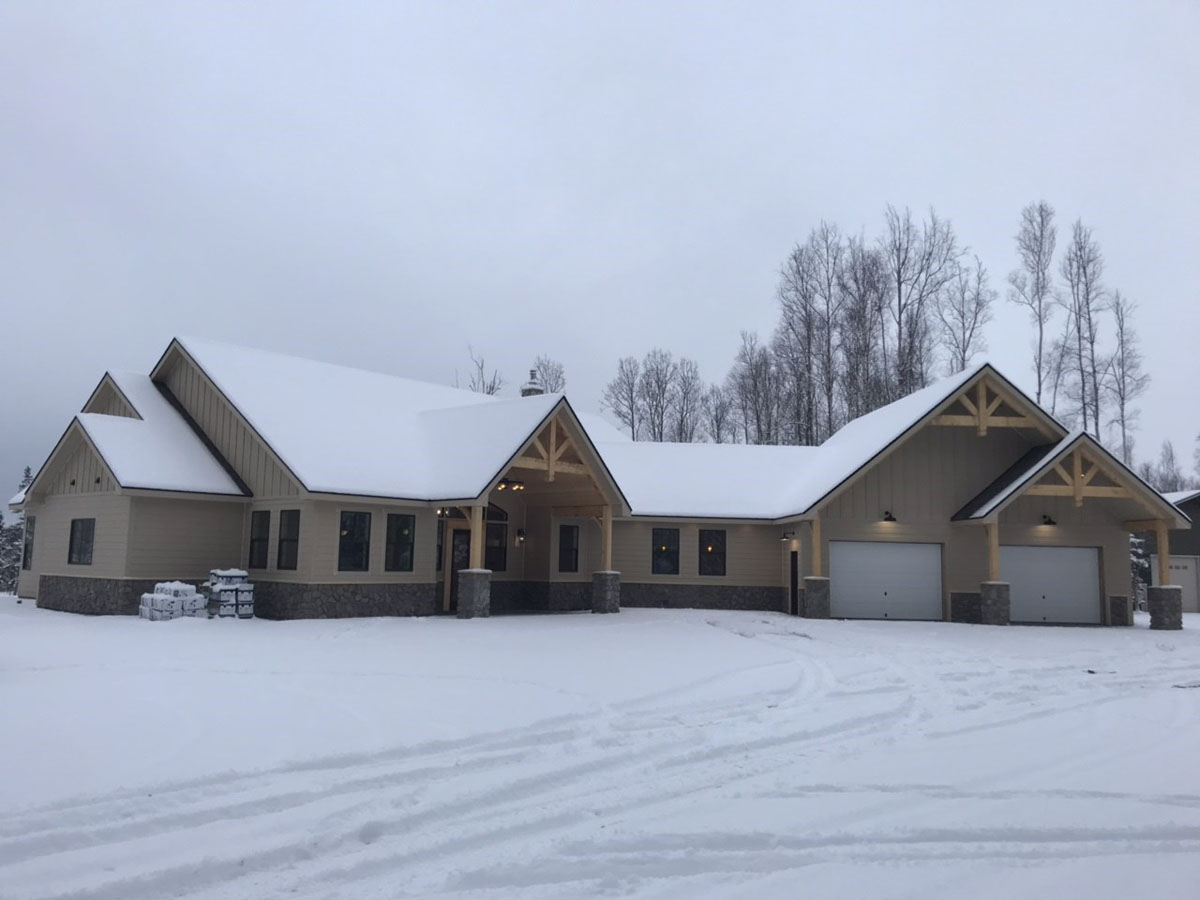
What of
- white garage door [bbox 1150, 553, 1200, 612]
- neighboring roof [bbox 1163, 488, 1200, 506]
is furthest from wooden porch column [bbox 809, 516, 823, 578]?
white garage door [bbox 1150, 553, 1200, 612]

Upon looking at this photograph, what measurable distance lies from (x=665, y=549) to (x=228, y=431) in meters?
11.4

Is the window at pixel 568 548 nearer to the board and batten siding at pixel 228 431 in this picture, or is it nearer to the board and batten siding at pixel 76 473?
the board and batten siding at pixel 228 431

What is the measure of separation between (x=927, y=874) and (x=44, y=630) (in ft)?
48.1

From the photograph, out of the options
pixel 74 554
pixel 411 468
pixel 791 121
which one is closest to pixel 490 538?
pixel 411 468

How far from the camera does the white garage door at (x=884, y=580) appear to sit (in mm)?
22297

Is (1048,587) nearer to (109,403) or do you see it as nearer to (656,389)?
(109,403)

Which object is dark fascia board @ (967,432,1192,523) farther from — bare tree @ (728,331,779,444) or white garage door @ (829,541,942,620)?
bare tree @ (728,331,779,444)

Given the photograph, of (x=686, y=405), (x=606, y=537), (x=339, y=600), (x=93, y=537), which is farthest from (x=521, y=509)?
(x=686, y=405)

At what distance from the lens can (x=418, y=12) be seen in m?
25.9

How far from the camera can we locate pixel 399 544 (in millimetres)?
19156

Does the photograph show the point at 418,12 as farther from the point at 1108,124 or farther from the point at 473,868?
the point at 473,868

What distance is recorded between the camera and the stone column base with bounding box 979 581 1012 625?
20812 millimetres

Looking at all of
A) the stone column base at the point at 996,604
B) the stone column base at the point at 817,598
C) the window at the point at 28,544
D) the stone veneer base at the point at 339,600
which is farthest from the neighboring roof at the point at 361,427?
the stone column base at the point at 996,604

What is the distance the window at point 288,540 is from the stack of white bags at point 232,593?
0.79m
